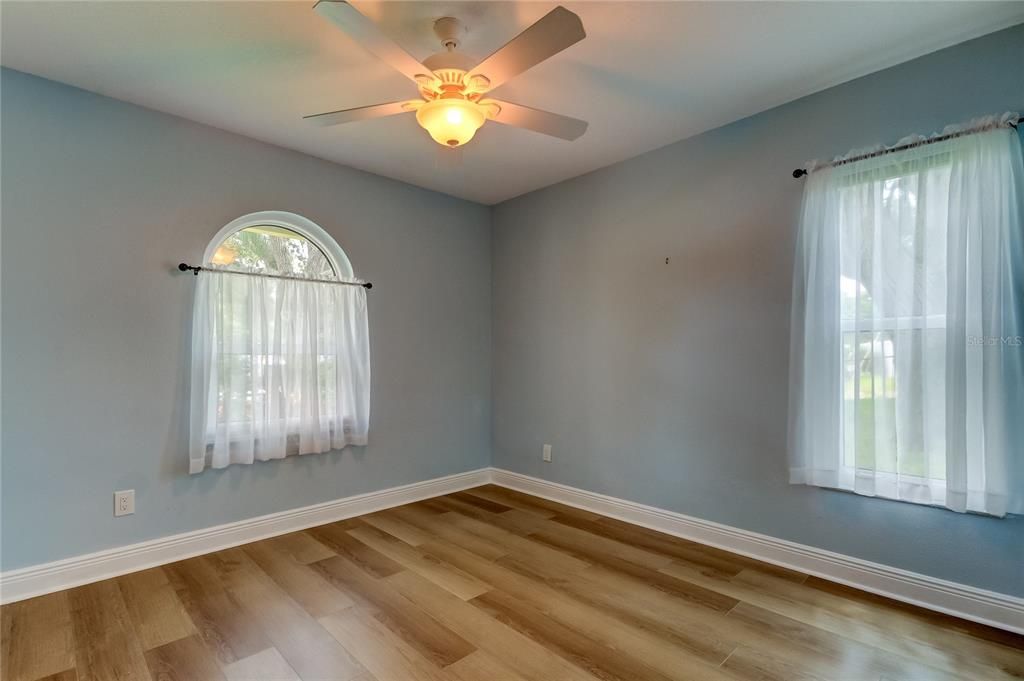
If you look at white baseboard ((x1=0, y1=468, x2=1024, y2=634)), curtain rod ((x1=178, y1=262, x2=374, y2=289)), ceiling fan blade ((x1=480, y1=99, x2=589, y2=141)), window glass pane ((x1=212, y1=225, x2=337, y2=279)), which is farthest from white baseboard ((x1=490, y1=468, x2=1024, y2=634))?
window glass pane ((x1=212, y1=225, x2=337, y2=279))

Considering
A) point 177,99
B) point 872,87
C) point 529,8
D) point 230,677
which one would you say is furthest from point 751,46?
point 230,677

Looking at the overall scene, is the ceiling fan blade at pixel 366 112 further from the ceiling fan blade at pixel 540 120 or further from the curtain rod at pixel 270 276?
the curtain rod at pixel 270 276

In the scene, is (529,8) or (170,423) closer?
(529,8)

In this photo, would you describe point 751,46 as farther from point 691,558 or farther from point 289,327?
point 289,327

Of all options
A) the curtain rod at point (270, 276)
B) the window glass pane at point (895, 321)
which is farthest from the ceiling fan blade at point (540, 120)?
the curtain rod at point (270, 276)

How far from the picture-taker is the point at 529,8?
5.88 feet

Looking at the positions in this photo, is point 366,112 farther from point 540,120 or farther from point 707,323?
point 707,323

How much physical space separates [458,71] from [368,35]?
32 cm

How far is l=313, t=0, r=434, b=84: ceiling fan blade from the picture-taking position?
4.41 ft

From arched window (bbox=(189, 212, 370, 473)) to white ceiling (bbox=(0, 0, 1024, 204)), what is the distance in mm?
712

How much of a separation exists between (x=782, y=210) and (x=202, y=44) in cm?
285

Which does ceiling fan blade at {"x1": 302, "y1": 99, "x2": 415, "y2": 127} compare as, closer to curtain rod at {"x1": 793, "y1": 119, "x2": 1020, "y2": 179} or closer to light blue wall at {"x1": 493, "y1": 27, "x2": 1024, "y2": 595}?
light blue wall at {"x1": 493, "y1": 27, "x2": 1024, "y2": 595}

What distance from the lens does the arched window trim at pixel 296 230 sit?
9.00ft

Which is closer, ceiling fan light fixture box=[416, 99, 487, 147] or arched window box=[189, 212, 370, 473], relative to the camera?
ceiling fan light fixture box=[416, 99, 487, 147]
